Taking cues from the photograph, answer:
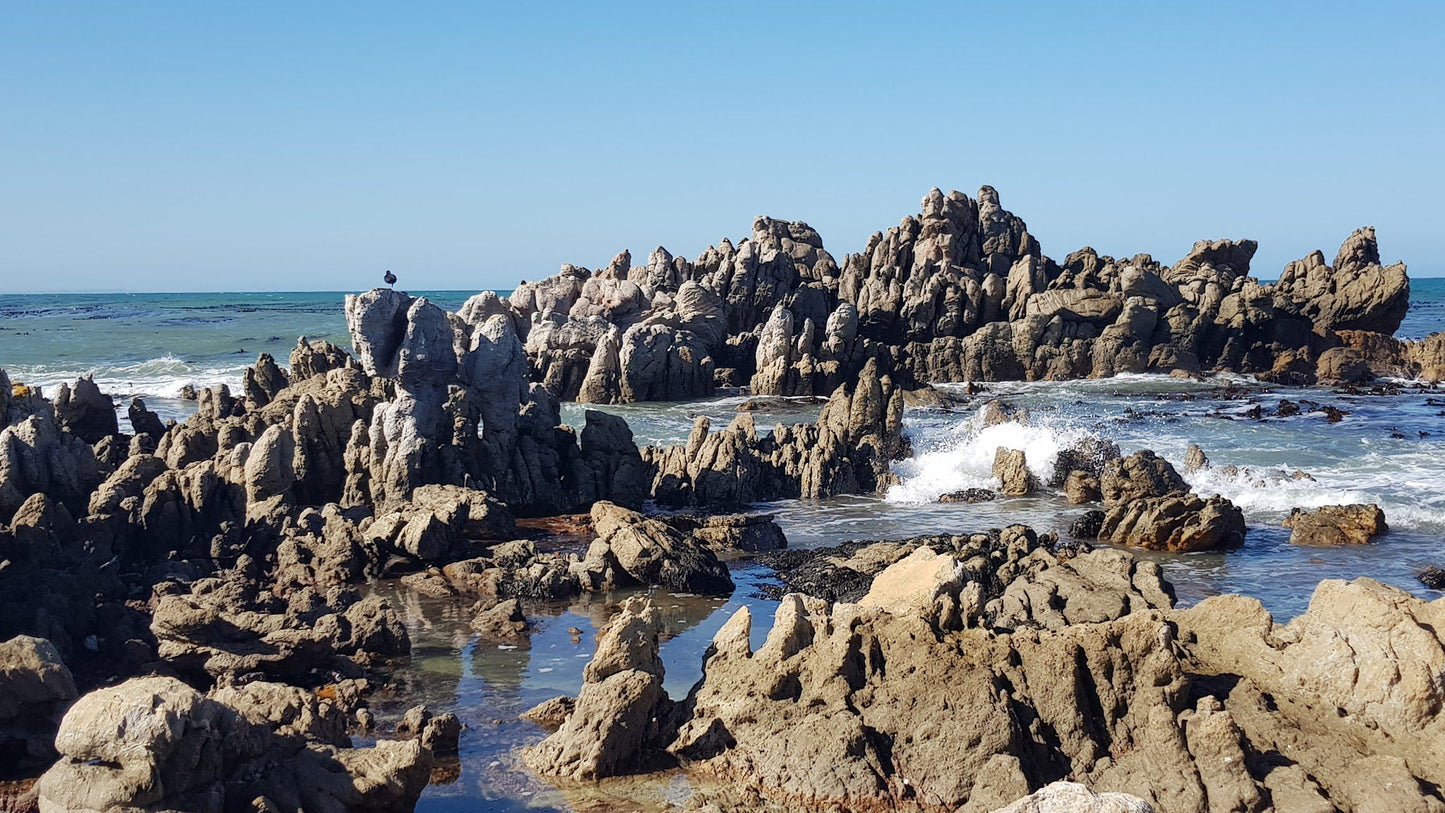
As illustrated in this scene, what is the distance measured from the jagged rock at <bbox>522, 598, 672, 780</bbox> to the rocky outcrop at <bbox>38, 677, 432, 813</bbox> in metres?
1.37

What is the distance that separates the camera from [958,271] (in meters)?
55.6

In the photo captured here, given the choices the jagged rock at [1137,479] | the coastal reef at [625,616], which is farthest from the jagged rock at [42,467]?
the jagged rock at [1137,479]

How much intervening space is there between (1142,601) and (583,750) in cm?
694

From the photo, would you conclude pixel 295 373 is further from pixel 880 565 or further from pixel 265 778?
pixel 265 778

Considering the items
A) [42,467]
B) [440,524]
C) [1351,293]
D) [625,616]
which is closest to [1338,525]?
[625,616]

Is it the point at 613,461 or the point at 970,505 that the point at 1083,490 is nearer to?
the point at 970,505

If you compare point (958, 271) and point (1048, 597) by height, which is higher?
point (958, 271)

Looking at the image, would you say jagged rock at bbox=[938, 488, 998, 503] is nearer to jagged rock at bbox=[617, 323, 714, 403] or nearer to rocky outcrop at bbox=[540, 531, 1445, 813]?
rocky outcrop at bbox=[540, 531, 1445, 813]

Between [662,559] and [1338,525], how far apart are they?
11.7 m

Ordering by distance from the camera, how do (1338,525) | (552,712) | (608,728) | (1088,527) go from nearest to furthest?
(608,728) < (552,712) < (1338,525) < (1088,527)

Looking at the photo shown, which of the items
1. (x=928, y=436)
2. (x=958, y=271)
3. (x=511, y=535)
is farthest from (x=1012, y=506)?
(x=958, y=271)

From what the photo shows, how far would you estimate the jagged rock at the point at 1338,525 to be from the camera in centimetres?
2022

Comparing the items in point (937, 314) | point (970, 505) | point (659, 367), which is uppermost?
point (937, 314)

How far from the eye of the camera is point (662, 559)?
1700 centimetres
